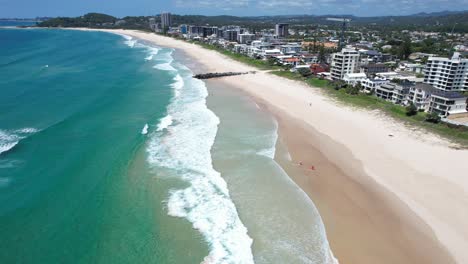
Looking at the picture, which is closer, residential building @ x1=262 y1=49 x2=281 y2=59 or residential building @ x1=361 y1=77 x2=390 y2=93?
residential building @ x1=361 y1=77 x2=390 y2=93

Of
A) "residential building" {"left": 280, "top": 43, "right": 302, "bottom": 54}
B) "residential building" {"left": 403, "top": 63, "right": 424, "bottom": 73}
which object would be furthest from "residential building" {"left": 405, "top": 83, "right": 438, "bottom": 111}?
"residential building" {"left": 280, "top": 43, "right": 302, "bottom": 54}

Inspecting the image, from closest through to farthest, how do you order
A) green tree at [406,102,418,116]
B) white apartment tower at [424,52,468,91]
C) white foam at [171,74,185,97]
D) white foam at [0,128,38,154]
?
1. white foam at [0,128,38,154]
2. green tree at [406,102,418,116]
3. white apartment tower at [424,52,468,91]
4. white foam at [171,74,185,97]

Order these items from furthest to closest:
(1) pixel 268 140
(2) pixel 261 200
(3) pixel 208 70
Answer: (3) pixel 208 70 → (1) pixel 268 140 → (2) pixel 261 200

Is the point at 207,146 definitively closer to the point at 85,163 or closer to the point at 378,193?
the point at 85,163

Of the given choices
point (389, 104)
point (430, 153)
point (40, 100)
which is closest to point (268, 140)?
point (430, 153)

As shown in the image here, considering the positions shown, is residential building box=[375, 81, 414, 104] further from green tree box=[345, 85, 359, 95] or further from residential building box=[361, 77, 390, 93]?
green tree box=[345, 85, 359, 95]

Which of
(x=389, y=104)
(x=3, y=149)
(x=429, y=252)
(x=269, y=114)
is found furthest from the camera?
Result: (x=389, y=104)

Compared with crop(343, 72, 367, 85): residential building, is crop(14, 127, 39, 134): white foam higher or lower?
lower
